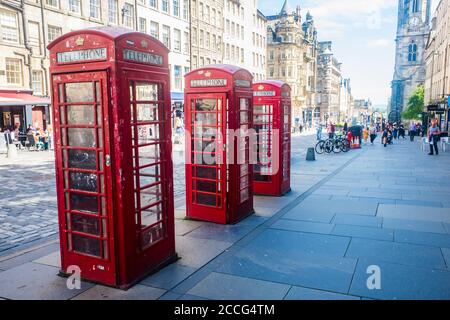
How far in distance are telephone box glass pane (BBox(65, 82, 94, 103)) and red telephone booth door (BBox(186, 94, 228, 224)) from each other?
Result: 2.90m

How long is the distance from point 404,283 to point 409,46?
297 ft

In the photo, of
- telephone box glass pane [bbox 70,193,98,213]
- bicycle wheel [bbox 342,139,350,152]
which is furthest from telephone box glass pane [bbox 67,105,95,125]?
bicycle wheel [bbox 342,139,350,152]

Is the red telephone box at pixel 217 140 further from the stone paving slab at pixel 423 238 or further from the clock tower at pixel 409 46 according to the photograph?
the clock tower at pixel 409 46

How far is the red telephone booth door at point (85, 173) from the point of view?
4.63 metres

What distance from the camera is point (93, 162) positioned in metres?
4.80

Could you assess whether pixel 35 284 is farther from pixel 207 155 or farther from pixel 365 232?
pixel 365 232

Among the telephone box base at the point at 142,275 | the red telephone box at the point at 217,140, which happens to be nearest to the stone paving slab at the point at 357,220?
the red telephone box at the point at 217,140

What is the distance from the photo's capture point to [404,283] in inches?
195

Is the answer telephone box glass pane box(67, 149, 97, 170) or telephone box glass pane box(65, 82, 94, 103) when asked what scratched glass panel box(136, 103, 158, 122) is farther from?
telephone box glass pane box(67, 149, 97, 170)

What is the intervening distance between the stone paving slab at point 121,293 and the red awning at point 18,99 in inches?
821

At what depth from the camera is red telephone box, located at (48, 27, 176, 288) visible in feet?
14.9

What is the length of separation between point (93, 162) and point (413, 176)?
1221 cm

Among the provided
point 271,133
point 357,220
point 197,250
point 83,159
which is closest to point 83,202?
point 83,159
